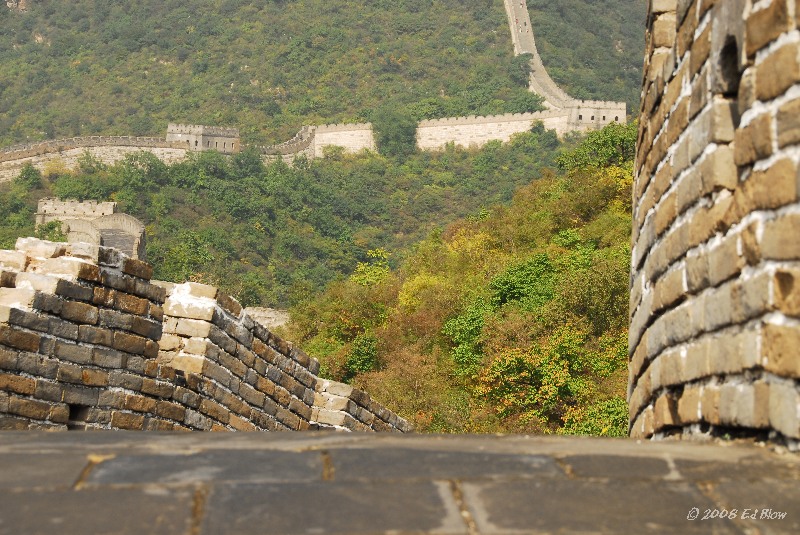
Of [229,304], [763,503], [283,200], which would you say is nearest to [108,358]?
[229,304]

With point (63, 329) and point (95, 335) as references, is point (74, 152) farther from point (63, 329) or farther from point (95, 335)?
point (63, 329)

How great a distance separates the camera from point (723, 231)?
4.33 m

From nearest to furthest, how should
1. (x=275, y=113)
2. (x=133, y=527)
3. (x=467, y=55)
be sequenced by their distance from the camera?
(x=133, y=527) < (x=275, y=113) < (x=467, y=55)

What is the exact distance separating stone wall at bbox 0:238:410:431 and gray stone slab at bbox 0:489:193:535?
404 centimetres

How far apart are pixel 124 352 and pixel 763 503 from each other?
534 cm

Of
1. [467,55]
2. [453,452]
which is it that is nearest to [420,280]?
[453,452]

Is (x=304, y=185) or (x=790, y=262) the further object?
(x=304, y=185)

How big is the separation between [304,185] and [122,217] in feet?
69.1

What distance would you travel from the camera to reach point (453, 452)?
3793 millimetres

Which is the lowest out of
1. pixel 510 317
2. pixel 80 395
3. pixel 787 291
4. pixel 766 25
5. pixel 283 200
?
pixel 80 395

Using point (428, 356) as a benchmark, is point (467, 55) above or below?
above

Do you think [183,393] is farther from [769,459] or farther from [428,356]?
[428,356]

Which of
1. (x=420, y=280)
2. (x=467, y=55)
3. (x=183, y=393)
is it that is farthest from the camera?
(x=467, y=55)

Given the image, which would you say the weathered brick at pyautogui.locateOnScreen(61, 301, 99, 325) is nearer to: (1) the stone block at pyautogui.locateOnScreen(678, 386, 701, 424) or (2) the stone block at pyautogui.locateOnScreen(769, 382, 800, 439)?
(1) the stone block at pyautogui.locateOnScreen(678, 386, 701, 424)
